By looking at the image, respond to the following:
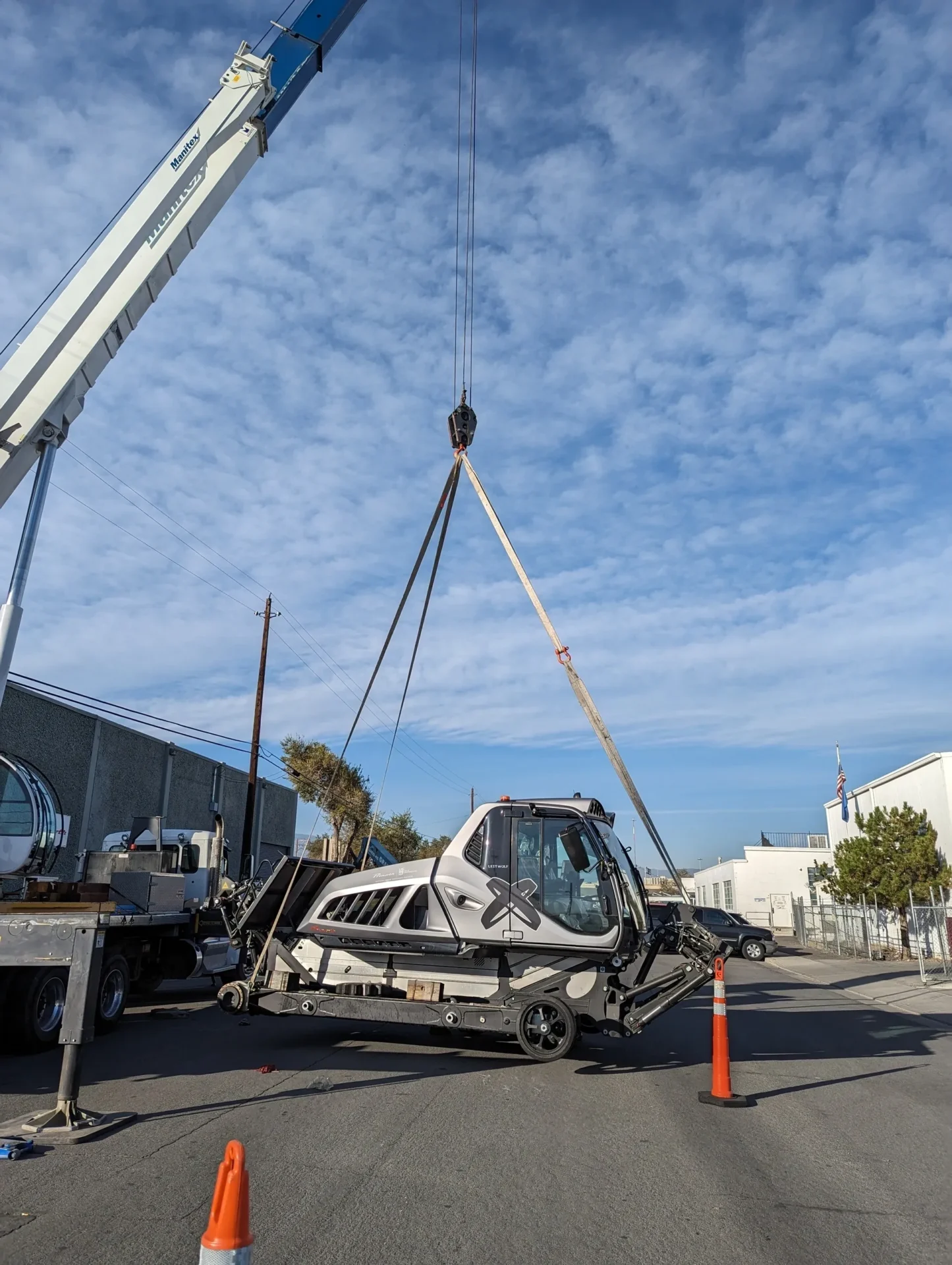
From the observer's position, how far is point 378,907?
9.62 metres

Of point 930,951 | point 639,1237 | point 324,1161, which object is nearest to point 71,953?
point 324,1161

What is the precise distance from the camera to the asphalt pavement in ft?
14.7

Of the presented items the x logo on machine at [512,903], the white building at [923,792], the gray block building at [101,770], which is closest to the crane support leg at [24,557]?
the x logo on machine at [512,903]

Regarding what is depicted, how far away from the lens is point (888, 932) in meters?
28.6

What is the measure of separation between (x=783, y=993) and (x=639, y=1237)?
14.8m

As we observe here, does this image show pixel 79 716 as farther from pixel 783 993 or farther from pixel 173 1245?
pixel 173 1245

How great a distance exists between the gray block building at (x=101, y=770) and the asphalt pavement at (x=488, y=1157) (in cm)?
Answer: 1448

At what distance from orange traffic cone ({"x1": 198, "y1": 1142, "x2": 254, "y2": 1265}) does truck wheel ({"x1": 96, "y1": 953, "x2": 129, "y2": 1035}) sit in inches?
347

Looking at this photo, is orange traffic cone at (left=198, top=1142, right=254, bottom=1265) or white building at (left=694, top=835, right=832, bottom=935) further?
white building at (left=694, top=835, right=832, bottom=935)

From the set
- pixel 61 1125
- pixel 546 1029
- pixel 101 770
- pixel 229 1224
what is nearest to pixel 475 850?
pixel 546 1029

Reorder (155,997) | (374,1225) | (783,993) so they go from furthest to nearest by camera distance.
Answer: (783,993) → (155,997) → (374,1225)

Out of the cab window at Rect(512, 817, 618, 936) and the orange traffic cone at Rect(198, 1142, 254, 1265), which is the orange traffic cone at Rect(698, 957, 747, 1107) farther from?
the orange traffic cone at Rect(198, 1142, 254, 1265)

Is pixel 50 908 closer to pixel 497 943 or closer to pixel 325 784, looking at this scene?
pixel 497 943

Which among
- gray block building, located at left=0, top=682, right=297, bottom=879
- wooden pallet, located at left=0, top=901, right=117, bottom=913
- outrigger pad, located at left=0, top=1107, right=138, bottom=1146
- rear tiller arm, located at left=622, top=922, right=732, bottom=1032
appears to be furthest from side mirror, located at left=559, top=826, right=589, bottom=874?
gray block building, located at left=0, top=682, right=297, bottom=879
